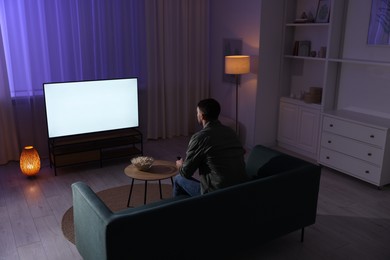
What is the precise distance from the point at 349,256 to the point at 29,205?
116 inches

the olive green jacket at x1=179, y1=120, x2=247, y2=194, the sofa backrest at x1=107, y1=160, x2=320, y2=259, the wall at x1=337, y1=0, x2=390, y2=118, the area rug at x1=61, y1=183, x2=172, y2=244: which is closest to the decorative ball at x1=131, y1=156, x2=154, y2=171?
the area rug at x1=61, y1=183, x2=172, y2=244

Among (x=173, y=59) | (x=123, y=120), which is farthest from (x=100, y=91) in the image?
(x=173, y=59)

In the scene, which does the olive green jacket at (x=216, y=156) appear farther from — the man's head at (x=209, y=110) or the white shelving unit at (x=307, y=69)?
the white shelving unit at (x=307, y=69)

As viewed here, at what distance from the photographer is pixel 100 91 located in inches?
185

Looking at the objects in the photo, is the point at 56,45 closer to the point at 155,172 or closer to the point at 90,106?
the point at 90,106

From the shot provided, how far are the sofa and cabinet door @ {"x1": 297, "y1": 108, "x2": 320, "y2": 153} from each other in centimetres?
218

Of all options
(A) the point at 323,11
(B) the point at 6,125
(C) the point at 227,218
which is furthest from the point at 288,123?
(B) the point at 6,125

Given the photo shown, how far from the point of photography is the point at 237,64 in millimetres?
5055

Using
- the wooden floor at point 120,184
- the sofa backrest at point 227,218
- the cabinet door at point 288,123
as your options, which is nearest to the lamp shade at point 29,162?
the wooden floor at point 120,184

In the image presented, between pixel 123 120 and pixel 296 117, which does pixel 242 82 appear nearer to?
pixel 296 117

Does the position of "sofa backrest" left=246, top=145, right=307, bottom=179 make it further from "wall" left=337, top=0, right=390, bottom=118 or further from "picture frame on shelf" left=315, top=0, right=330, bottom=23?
"picture frame on shelf" left=315, top=0, right=330, bottom=23

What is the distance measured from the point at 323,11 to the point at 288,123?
5.17ft

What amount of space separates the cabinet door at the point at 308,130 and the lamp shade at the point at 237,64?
0.98m

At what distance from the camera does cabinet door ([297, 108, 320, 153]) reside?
508cm
